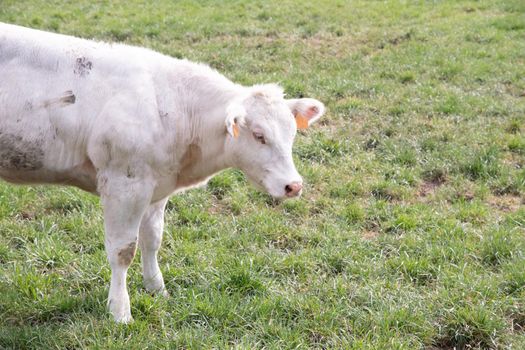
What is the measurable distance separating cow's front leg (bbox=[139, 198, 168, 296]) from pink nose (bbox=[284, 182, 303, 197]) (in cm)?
127

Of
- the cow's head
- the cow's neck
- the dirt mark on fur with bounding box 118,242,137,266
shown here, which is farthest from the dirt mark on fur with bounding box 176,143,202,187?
the dirt mark on fur with bounding box 118,242,137,266

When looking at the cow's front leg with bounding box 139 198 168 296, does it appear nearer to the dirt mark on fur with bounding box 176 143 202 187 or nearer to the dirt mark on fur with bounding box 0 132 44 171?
the dirt mark on fur with bounding box 176 143 202 187

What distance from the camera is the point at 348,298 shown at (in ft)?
18.5

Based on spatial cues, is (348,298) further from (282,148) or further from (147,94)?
(147,94)

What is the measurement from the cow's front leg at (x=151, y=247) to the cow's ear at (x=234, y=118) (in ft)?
3.91

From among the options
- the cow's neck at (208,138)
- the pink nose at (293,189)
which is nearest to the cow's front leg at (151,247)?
the cow's neck at (208,138)

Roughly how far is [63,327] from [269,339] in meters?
1.50

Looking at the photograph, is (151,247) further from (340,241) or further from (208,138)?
(340,241)

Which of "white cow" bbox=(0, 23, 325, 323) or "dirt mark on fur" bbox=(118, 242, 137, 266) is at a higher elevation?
"white cow" bbox=(0, 23, 325, 323)

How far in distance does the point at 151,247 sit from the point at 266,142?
4.75 ft

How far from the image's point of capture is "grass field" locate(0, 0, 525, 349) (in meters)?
5.16

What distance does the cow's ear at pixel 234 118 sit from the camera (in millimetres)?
4750

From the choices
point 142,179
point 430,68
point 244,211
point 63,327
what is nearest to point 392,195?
point 244,211

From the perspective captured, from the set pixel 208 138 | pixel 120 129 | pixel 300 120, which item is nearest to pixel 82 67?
pixel 120 129
